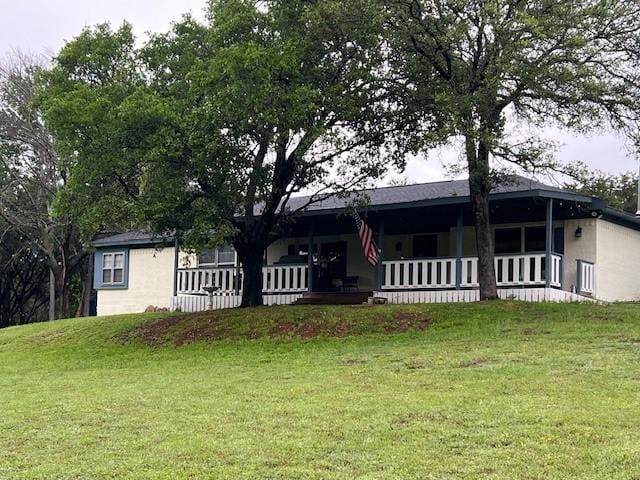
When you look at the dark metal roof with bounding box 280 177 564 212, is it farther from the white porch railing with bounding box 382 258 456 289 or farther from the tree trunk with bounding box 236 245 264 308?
the tree trunk with bounding box 236 245 264 308

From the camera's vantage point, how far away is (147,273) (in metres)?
28.0

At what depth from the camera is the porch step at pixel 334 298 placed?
21578 mm

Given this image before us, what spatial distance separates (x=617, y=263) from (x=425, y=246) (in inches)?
195

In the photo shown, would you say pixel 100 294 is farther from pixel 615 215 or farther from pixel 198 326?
pixel 615 215

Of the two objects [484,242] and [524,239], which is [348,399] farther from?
[524,239]

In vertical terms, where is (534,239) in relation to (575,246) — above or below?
above

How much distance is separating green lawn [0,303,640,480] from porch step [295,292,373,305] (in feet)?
11.4

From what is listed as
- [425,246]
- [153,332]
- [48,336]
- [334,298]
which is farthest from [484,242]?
[48,336]

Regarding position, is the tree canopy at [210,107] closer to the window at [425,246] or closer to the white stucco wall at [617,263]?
the window at [425,246]

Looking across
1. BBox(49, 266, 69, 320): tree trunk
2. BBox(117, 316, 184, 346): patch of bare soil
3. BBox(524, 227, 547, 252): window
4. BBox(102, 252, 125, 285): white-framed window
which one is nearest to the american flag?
BBox(524, 227, 547, 252): window

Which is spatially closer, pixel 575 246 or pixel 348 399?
pixel 348 399

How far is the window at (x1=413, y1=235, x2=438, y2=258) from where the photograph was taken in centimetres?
2253

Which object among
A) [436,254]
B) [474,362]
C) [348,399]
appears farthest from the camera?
[436,254]

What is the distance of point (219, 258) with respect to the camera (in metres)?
25.9
